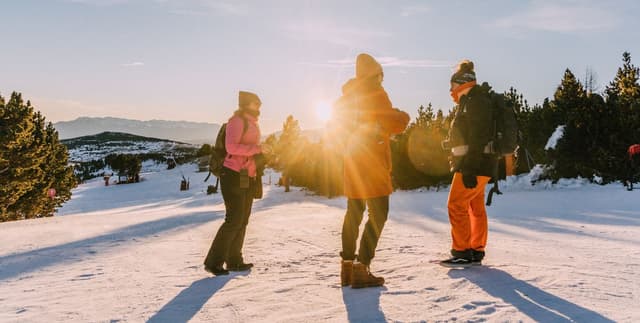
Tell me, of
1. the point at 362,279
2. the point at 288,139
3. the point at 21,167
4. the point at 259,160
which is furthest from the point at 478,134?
the point at 288,139

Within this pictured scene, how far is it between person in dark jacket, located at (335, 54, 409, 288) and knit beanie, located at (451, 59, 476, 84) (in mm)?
1037

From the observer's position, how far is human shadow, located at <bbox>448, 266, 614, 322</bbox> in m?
2.74

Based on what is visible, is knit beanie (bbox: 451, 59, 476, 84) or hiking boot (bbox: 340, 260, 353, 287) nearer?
hiking boot (bbox: 340, 260, 353, 287)

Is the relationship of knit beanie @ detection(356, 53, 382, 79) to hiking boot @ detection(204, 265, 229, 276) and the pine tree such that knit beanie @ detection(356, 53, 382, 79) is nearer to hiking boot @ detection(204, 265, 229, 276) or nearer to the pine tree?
hiking boot @ detection(204, 265, 229, 276)

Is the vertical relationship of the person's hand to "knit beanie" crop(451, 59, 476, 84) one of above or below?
below

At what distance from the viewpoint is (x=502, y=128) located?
162 inches

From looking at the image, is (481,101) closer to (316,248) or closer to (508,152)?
(508,152)

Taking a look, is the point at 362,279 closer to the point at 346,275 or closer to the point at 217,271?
the point at 346,275

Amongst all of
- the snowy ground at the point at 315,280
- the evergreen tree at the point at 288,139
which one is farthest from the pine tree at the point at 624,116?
the evergreen tree at the point at 288,139

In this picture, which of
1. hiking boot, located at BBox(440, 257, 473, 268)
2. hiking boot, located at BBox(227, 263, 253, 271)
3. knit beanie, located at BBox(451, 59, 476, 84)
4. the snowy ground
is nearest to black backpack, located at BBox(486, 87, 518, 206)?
knit beanie, located at BBox(451, 59, 476, 84)

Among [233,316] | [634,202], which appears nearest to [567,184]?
[634,202]

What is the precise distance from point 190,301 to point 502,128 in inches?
134

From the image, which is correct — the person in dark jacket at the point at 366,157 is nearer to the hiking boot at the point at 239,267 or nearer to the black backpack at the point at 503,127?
the black backpack at the point at 503,127

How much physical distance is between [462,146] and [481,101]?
494 millimetres
